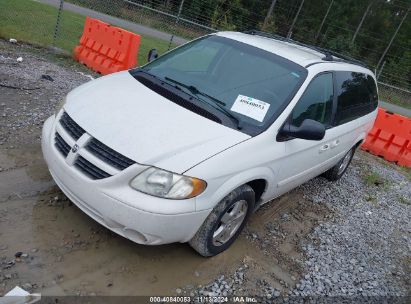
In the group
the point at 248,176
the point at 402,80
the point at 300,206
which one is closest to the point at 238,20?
the point at 402,80

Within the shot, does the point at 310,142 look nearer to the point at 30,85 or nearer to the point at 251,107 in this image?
the point at 251,107

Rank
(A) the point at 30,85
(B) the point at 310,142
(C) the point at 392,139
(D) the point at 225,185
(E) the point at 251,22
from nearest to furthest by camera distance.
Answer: (D) the point at 225,185 < (B) the point at 310,142 < (A) the point at 30,85 < (C) the point at 392,139 < (E) the point at 251,22

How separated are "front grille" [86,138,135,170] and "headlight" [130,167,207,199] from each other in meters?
0.15

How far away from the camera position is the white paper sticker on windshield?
388 centimetres

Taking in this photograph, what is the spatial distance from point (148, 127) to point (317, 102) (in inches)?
78.9

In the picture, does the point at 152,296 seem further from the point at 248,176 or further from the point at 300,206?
the point at 300,206

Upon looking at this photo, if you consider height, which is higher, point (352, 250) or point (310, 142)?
point (310, 142)

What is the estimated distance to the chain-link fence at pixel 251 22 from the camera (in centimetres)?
1288

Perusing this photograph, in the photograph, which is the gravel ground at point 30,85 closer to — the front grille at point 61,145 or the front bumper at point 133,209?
the front grille at point 61,145

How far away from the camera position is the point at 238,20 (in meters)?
28.5

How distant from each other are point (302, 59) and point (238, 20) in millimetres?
25358

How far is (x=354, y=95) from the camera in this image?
5512mm

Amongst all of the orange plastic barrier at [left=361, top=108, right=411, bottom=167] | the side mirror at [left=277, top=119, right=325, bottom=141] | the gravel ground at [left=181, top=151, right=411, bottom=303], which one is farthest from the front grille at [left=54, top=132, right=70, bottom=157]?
the orange plastic barrier at [left=361, top=108, right=411, bottom=167]

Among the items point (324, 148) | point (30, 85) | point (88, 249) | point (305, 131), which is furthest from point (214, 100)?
point (30, 85)
